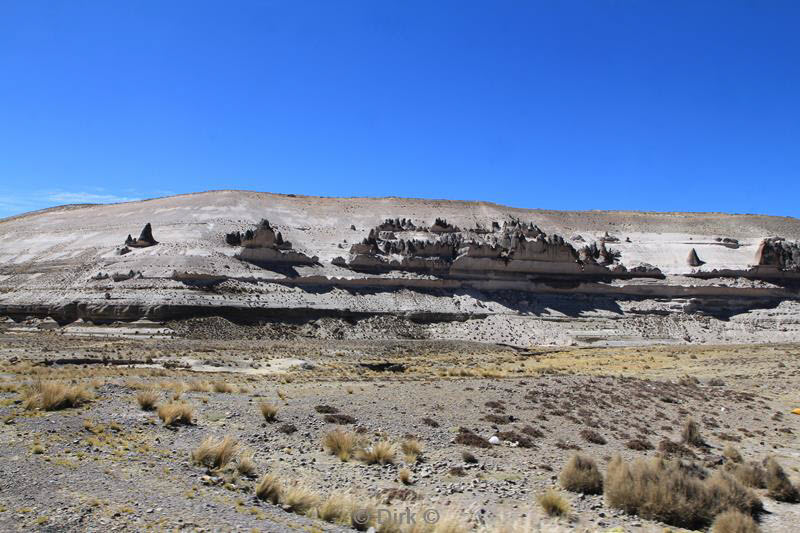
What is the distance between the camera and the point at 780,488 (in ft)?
30.8

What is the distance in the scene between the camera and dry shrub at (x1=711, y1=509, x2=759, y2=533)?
24.4ft

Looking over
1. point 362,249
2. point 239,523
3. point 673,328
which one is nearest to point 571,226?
point 673,328

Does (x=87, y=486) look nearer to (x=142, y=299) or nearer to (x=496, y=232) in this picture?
(x=142, y=299)

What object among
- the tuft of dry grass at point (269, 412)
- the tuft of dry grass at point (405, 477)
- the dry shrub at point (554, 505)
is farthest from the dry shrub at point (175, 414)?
the dry shrub at point (554, 505)

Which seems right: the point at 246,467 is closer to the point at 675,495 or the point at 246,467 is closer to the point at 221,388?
the point at 675,495

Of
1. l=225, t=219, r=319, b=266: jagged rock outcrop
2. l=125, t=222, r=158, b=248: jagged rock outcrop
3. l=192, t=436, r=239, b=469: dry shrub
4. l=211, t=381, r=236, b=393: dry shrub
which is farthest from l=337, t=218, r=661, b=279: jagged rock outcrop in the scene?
l=192, t=436, r=239, b=469: dry shrub

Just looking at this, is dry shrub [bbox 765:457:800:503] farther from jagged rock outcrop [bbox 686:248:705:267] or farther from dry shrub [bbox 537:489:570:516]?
jagged rock outcrop [bbox 686:248:705:267]

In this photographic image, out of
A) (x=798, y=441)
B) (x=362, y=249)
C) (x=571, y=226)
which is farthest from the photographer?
(x=571, y=226)

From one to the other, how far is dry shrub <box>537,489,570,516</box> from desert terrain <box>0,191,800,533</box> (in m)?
0.09

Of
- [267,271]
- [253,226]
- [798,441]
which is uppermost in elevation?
[253,226]

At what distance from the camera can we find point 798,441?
13.7 metres

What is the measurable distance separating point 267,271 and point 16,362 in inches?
1081

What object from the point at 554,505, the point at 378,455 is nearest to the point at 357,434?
the point at 378,455

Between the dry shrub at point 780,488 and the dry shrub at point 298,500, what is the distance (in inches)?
295
